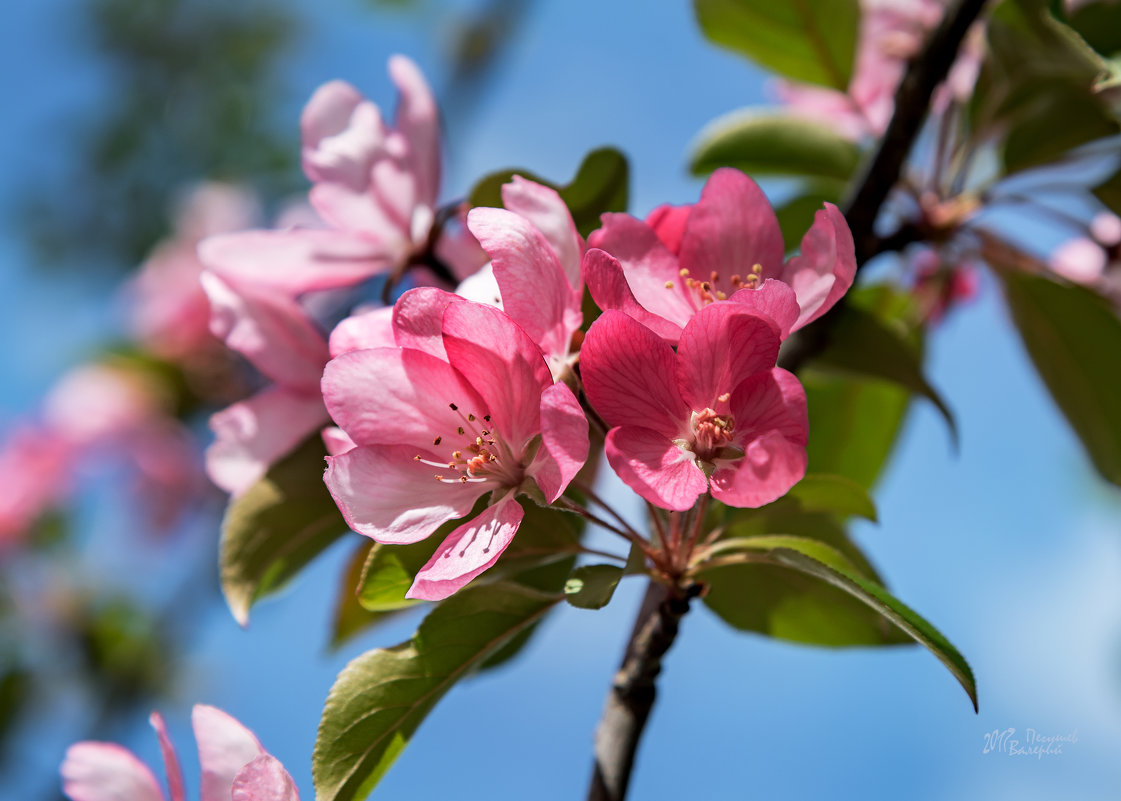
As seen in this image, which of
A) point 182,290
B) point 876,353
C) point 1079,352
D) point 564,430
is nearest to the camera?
point 564,430

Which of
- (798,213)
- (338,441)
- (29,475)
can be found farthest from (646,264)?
(29,475)

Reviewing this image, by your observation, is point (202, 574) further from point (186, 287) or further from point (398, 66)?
point (398, 66)

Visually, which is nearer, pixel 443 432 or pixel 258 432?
pixel 443 432

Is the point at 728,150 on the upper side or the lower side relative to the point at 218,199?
upper

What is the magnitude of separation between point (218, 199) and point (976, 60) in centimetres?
224

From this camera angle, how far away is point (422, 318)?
0.65m

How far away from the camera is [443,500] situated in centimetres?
70

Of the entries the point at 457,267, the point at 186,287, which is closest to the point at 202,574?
the point at 186,287

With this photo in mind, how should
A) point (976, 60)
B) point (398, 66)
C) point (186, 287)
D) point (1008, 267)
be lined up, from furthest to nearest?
point (186, 287) < point (976, 60) < point (1008, 267) < point (398, 66)

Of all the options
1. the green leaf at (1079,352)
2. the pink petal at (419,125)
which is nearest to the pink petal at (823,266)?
the pink petal at (419,125)

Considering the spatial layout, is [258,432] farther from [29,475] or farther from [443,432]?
[29,475]

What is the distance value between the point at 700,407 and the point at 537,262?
0.49ft

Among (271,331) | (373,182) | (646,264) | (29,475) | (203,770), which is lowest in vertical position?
(29,475)

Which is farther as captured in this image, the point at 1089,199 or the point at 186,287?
the point at 186,287
